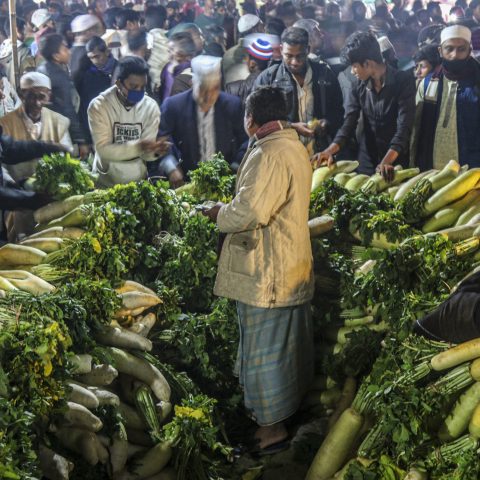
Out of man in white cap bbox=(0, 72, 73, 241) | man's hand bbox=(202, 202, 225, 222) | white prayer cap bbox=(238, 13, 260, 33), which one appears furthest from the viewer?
white prayer cap bbox=(238, 13, 260, 33)

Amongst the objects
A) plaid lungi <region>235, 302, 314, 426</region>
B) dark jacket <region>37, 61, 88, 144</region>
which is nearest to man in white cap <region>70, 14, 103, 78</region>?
dark jacket <region>37, 61, 88, 144</region>

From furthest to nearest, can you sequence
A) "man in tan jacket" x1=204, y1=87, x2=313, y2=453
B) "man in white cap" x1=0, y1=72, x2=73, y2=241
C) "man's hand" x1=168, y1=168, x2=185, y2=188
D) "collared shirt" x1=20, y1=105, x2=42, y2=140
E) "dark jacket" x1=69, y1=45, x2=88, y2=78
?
"man's hand" x1=168, y1=168, x2=185, y2=188 → "dark jacket" x1=69, y1=45, x2=88, y2=78 → "collared shirt" x1=20, y1=105, x2=42, y2=140 → "man in white cap" x1=0, y1=72, x2=73, y2=241 → "man in tan jacket" x1=204, y1=87, x2=313, y2=453

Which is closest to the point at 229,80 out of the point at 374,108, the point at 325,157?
the point at 325,157

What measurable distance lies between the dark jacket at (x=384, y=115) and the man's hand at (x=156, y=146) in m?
1.50

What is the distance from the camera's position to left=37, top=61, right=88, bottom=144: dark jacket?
23.6 feet

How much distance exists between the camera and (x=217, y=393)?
5.59m

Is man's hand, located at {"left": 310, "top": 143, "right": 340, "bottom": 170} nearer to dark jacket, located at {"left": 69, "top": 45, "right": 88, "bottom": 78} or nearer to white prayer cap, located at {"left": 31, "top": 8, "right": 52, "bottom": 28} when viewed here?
dark jacket, located at {"left": 69, "top": 45, "right": 88, "bottom": 78}

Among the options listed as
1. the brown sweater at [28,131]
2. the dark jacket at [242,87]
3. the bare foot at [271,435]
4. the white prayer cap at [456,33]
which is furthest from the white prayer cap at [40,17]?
the bare foot at [271,435]

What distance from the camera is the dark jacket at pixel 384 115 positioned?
7219 millimetres

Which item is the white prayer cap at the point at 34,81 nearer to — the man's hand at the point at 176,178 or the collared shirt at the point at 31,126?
the collared shirt at the point at 31,126

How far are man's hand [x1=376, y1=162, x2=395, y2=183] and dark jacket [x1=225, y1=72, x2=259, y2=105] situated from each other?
142 cm

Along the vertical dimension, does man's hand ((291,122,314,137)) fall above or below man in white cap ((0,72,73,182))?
below

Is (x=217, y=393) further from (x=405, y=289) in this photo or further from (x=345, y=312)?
(x=405, y=289)

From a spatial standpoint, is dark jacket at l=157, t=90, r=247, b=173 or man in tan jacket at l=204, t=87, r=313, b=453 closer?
man in tan jacket at l=204, t=87, r=313, b=453
